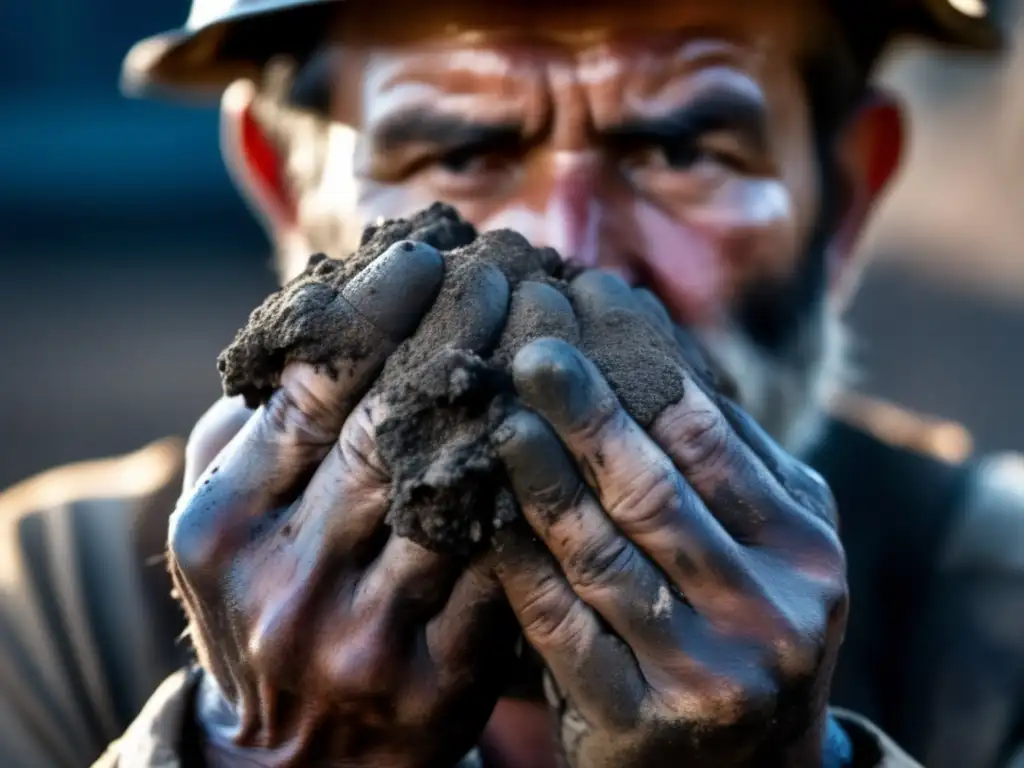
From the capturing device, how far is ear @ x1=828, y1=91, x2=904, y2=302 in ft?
4.94

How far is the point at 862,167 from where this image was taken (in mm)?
1570

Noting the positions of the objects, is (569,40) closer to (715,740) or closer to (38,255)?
(715,740)

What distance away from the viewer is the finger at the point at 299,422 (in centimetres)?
63

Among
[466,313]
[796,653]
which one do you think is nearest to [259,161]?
[466,313]

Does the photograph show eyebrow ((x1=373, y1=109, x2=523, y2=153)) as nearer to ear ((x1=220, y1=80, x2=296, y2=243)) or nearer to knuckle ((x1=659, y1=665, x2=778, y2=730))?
ear ((x1=220, y1=80, x2=296, y2=243))

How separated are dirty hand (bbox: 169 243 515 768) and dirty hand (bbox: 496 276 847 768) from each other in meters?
0.06

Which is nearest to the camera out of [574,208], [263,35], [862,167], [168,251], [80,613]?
[574,208]

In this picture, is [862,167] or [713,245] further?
[862,167]

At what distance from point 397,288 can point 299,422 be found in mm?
108

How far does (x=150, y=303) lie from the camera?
4152 mm

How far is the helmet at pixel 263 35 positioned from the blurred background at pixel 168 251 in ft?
6.25

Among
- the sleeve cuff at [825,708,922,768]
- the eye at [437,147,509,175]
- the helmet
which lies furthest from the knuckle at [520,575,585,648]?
the helmet

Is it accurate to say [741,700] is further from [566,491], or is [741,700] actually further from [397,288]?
[397,288]

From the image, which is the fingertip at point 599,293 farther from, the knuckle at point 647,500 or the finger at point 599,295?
the knuckle at point 647,500
